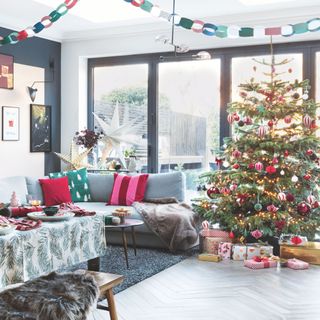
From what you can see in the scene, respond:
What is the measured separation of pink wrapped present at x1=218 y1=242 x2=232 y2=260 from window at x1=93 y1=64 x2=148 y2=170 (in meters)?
2.33

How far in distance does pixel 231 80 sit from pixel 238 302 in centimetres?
358

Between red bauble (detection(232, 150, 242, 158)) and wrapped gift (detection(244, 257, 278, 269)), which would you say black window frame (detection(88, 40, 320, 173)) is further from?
wrapped gift (detection(244, 257, 278, 269))

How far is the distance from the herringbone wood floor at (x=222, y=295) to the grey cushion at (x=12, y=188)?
2074 millimetres

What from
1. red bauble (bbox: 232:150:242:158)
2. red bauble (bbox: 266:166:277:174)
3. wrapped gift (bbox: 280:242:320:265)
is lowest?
wrapped gift (bbox: 280:242:320:265)

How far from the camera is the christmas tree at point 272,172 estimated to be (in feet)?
17.0

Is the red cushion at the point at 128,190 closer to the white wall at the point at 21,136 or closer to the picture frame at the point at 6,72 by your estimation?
the white wall at the point at 21,136

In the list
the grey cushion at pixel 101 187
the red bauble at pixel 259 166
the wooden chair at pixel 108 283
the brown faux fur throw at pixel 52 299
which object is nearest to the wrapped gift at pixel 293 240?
the red bauble at pixel 259 166

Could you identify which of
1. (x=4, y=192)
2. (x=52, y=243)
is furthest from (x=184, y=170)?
(x=52, y=243)

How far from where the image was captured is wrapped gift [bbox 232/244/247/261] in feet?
16.7

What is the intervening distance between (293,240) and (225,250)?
2.29 ft

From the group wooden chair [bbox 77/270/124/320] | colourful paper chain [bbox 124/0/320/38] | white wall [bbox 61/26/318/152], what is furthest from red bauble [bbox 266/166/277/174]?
wooden chair [bbox 77/270/124/320]

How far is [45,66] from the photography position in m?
7.29

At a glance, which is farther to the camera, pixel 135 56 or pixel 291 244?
pixel 135 56

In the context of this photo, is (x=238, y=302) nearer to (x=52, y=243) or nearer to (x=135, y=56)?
(x=52, y=243)
